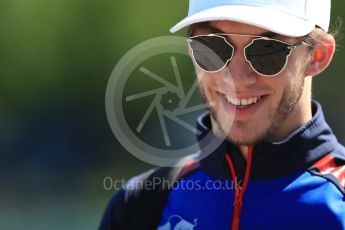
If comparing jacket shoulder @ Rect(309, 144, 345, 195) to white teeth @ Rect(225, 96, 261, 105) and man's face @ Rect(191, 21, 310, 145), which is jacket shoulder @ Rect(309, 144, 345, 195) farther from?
white teeth @ Rect(225, 96, 261, 105)

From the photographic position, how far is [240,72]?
210cm

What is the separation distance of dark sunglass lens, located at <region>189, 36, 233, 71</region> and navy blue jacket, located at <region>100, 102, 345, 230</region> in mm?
Result: 265

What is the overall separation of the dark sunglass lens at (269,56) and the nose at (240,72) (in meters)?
0.02

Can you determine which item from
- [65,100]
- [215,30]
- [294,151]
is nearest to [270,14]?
[215,30]

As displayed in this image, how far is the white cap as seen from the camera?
2016 millimetres

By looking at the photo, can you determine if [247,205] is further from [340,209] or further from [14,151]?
[14,151]

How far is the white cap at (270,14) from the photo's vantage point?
2016 millimetres

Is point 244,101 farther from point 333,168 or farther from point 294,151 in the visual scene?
point 333,168

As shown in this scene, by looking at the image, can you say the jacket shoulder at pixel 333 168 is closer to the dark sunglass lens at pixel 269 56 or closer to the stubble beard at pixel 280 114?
the stubble beard at pixel 280 114

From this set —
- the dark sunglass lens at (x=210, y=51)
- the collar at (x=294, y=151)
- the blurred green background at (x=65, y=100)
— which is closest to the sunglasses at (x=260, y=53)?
the dark sunglass lens at (x=210, y=51)

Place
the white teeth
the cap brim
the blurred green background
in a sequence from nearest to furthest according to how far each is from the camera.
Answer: the cap brim, the white teeth, the blurred green background

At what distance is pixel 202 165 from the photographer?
2.29m

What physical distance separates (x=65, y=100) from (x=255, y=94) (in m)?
6.19

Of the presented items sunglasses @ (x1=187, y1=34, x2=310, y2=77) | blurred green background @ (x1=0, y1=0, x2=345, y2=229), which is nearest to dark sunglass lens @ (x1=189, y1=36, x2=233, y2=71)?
sunglasses @ (x1=187, y1=34, x2=310, y2=77)
